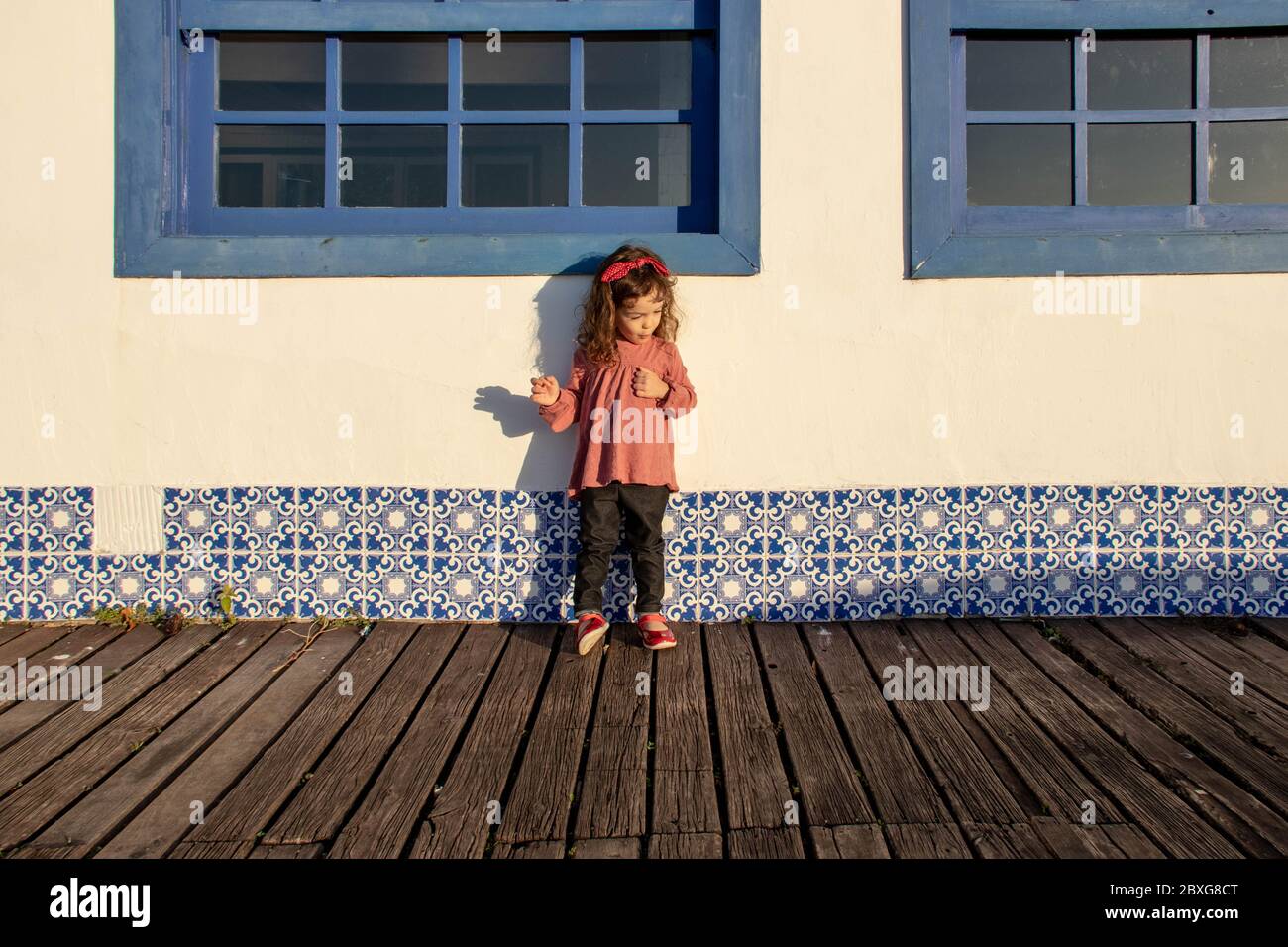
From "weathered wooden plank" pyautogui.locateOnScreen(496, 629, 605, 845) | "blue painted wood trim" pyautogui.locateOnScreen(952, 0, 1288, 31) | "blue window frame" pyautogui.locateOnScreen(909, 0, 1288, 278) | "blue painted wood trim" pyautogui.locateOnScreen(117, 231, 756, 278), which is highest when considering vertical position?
"blue painted wood trim" pyautogui.locateOnScreen(952, 0, 1288, 31)

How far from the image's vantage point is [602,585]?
3.92 metres

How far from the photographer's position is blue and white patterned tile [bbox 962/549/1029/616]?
13.0 ft

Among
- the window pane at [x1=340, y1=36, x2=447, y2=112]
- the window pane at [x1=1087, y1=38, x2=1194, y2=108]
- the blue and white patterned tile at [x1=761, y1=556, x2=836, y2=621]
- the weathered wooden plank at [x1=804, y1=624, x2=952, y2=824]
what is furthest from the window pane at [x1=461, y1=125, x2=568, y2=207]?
the weathered wooden plank at [x1=804, y1=624, x2=952, y2=824]

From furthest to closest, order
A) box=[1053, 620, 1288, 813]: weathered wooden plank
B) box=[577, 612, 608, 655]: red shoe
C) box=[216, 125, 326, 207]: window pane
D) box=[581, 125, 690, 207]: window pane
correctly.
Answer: box=[581, 125, 690, 207]: window pane
box=[216, 125, 326, 207]: window pane
box=[577, 612, 608, 655]: red shoe
box=[1053, 620, 1288, 813]: weathered wooden plank

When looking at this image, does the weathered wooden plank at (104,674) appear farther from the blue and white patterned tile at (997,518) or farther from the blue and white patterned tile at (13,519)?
the blue and white patterned tile at (997,518)

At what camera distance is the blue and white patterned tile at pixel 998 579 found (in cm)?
396

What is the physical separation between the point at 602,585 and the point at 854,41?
224 centimetres

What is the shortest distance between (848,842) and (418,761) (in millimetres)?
1137

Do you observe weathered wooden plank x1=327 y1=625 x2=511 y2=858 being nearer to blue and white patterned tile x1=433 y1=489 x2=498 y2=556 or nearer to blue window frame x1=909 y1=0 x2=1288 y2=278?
blue and white patterned tile x1=433 y1=489 x2=498 y2=556

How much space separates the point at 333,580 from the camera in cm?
397

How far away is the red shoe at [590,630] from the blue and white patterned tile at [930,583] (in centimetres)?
115

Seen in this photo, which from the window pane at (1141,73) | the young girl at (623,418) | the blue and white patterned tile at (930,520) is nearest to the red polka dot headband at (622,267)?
the young girl at (623,418)

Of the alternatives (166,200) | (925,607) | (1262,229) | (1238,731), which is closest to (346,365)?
(166,200)

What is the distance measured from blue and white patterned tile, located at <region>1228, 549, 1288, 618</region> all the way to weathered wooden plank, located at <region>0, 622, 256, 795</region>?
3608 millimetres
